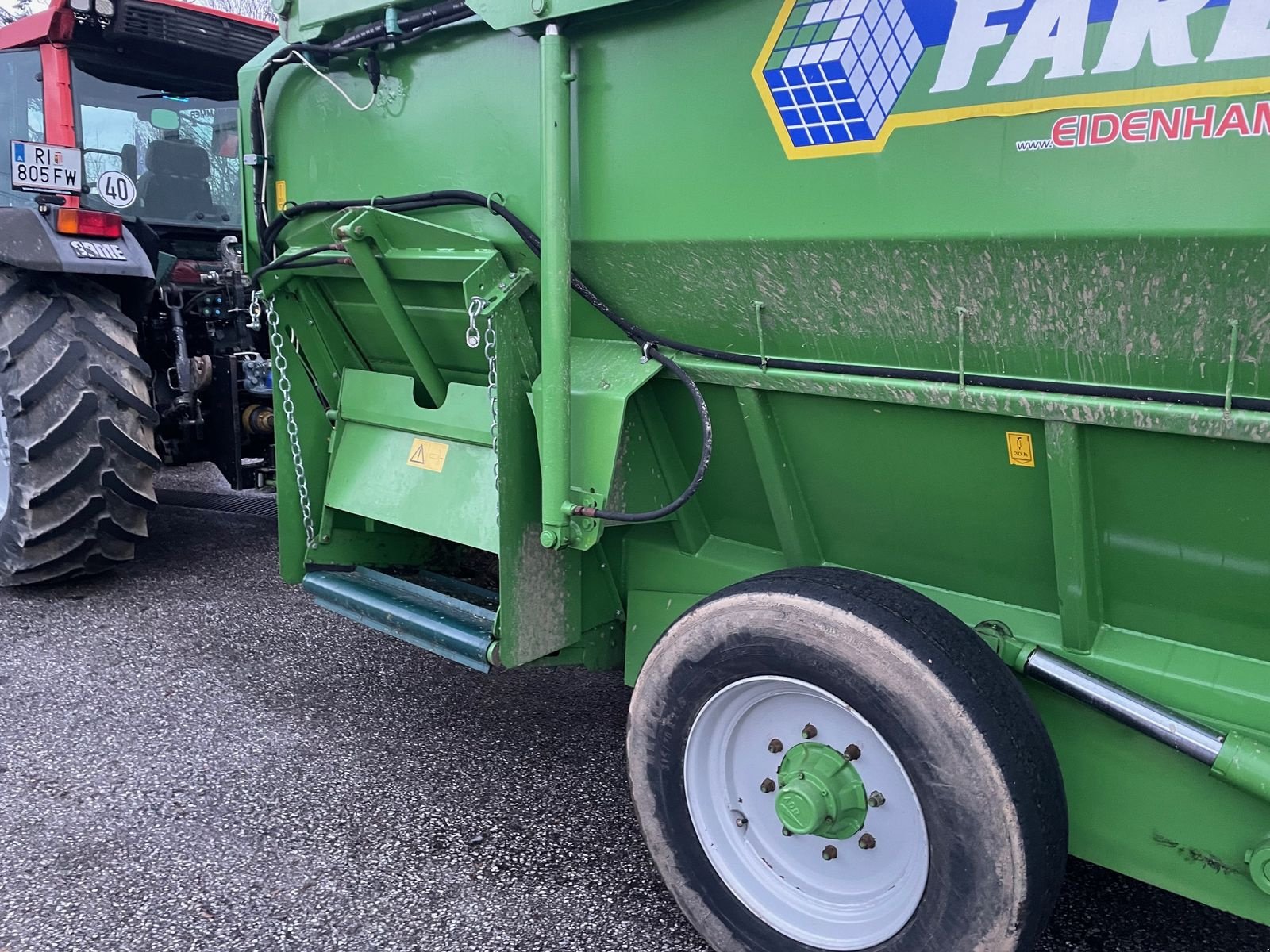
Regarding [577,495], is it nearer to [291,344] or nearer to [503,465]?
[503,465]

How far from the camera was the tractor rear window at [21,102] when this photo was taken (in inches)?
182

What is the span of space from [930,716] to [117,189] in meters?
4.87

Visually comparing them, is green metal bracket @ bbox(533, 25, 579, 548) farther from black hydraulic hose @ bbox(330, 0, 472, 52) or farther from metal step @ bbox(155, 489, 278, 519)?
metal step @ bbox(155, 489, 278, 519)

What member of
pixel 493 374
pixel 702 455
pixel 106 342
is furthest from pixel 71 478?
pixel 702 455

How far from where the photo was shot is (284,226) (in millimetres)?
3213

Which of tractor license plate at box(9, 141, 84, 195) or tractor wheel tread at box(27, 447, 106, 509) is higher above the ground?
tractor license plate at box(9, 141, 84, 195)

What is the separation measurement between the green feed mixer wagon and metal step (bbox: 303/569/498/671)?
0.03 meters

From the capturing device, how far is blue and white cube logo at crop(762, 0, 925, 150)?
1.73m

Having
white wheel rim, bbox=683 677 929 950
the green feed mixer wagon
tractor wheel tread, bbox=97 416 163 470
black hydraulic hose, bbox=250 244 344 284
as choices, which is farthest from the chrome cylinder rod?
tractor wheel tread, bbox=97 416 163 470

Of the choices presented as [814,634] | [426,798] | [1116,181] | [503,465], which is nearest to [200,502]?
[426,798]

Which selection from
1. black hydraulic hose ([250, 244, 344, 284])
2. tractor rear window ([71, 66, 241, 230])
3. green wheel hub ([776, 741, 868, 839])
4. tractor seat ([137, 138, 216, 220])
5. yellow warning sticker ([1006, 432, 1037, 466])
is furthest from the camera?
tractor seat ([137, 138, 216, 220])

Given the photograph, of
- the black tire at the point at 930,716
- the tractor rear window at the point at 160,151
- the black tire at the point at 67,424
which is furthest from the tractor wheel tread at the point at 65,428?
the black tire at the point at 930,716

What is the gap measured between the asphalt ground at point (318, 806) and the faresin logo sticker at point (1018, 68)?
1767mm

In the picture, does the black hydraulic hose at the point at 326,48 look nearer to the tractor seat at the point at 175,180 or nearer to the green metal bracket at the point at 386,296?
the green metal bracket at the point at 386,296
